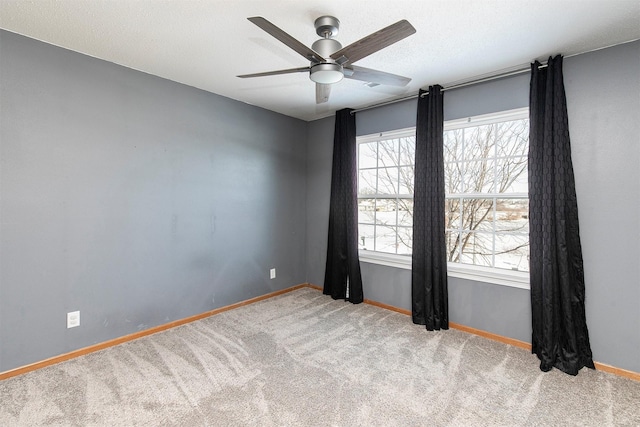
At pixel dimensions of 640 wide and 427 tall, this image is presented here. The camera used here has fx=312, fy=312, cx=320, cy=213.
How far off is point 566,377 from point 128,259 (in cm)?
370

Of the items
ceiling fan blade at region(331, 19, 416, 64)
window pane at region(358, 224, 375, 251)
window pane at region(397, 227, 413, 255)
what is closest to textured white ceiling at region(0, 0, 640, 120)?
ceiling fan blade at region(331, 19, 416, 64)

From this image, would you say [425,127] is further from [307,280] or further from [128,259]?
[128,259]

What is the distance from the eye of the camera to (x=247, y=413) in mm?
1889

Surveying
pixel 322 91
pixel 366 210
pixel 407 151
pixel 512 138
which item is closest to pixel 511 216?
pixel 512 138

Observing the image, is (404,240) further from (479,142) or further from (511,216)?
(479,142)

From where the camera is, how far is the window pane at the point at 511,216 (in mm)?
3061

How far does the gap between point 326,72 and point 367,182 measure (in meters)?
2.36

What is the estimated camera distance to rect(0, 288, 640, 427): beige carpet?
1857 millimetres

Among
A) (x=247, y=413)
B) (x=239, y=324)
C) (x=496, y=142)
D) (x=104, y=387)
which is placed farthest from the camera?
Result: (x=239, y=324)

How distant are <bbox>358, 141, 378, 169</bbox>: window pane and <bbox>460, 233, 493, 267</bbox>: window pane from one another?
140 centimetres

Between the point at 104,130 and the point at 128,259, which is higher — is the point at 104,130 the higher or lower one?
the higher one

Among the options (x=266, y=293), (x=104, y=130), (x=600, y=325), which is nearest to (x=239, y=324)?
(x=266, y=293)

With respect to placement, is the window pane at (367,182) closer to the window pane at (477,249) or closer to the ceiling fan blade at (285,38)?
the window pane at (477,249)

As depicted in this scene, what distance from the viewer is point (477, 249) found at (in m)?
3.52
